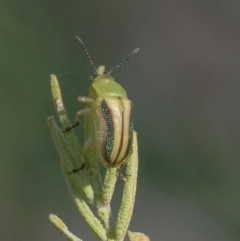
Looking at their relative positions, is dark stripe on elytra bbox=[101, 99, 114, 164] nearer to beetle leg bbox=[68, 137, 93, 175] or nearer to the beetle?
the beetle

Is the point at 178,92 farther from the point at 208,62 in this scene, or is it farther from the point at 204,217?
the point at 204,217

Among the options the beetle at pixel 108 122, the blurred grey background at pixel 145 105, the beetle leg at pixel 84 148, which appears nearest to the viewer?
the beetle leg at pixel 84 148

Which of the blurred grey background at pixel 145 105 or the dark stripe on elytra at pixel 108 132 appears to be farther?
the blurred grey background at pixel 145 105

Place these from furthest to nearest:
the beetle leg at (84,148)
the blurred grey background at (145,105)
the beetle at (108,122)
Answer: the blurred grey background at (145,105) → the beetle at (108,122) → the beetle leg at (84,148)

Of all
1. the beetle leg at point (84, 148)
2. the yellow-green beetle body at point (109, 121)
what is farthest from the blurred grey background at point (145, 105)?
the beetle leg at point (84, 148)

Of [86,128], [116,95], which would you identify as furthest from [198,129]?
[86,128]

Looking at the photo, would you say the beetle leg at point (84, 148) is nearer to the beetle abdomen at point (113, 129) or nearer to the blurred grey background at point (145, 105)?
the beetle abdomen at point (113, 129)
